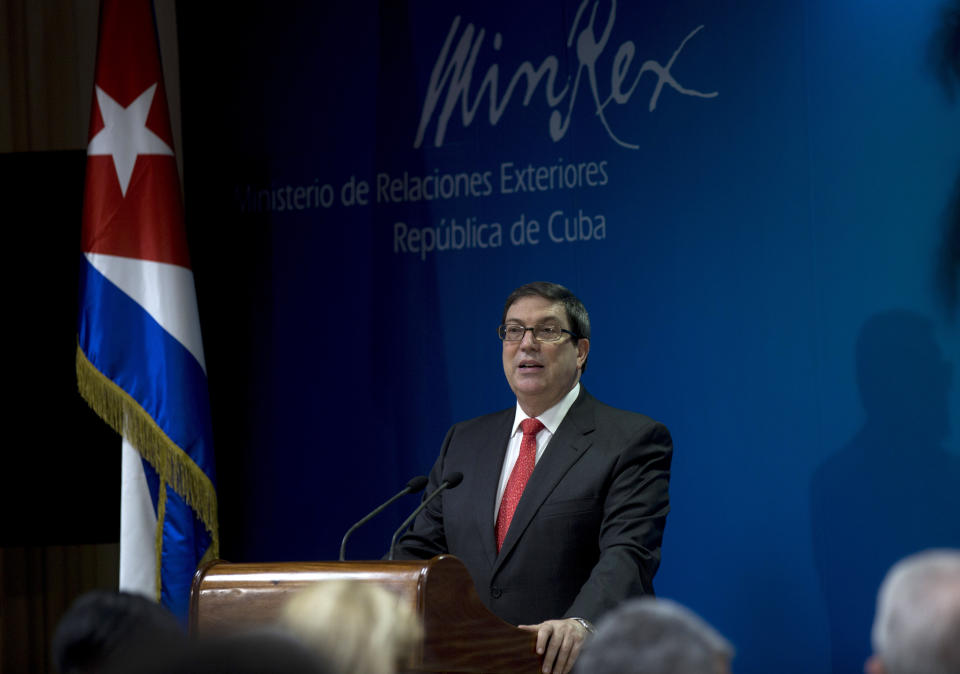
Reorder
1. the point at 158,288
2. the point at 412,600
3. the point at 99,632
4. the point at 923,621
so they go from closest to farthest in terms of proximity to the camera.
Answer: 1. the point at 923,621
2. the point at 99,632
3. the point at 412,600
4. the point at 158,288

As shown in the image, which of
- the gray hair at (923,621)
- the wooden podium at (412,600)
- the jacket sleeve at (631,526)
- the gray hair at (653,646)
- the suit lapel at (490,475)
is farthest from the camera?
the suit lapel at (490,475)

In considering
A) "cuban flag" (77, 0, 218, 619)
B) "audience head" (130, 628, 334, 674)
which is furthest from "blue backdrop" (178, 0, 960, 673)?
"audience head" (130, 628, 334, 674)

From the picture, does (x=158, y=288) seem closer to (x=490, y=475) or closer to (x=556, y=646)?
(x=490, y=475)

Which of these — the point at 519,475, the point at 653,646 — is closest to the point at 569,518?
the point at 519,475

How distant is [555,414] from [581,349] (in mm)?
265

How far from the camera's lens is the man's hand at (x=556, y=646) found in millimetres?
2721

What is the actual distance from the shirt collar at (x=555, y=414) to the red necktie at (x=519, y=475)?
2cm

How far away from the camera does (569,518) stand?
338cm

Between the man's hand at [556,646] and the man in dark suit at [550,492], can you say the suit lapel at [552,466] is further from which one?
the man's hand at [556,646]

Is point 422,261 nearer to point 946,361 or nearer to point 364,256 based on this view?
point 364,256

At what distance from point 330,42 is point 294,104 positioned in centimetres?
34

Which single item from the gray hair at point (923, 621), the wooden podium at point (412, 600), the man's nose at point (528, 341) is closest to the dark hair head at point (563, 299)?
the man's nose at point (528, 341)

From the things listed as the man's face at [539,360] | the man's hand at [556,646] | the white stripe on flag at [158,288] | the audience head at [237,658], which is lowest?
the man's hand at [556,646]

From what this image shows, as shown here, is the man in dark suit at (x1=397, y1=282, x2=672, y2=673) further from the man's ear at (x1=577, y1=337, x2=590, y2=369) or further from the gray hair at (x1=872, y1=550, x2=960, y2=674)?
the gray hair at (x1=872, y1=550, x2=960, y2=674)
